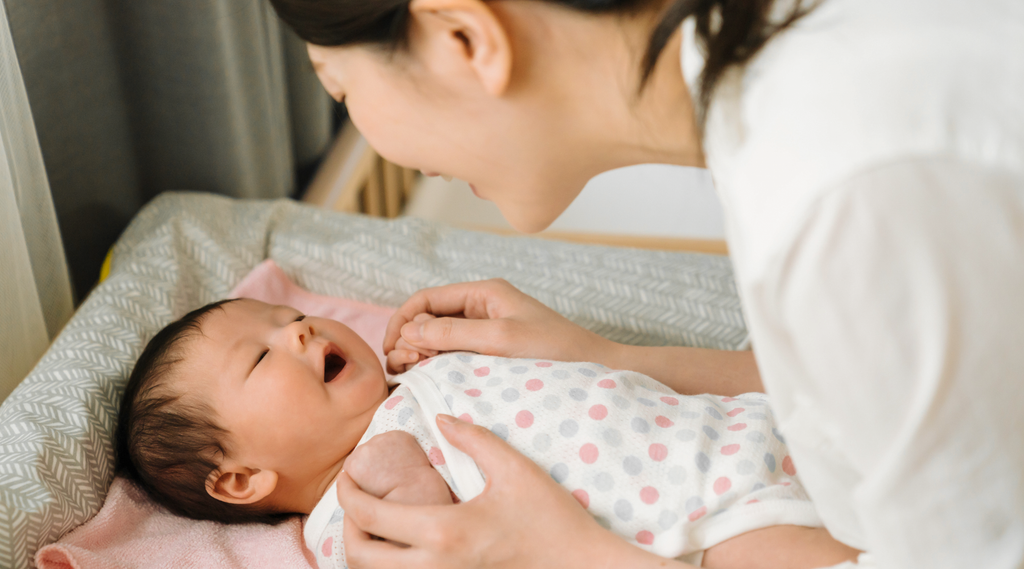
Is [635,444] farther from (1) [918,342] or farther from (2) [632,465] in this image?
(1) [918,342]

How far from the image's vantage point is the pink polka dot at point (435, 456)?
96cm

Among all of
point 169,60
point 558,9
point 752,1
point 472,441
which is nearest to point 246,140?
point 169,60

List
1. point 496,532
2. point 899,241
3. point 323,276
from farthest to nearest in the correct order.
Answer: point 323,276, point 496,532, point 899,241

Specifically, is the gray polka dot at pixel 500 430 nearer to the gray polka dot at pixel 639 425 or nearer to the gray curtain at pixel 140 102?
the gray polka dot at pixel 639 425

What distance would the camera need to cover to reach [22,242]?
3.55 feet

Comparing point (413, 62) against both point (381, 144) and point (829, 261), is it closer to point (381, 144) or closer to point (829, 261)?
point (381, 144)

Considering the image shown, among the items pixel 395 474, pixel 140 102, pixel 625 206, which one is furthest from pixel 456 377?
pixel 625 206

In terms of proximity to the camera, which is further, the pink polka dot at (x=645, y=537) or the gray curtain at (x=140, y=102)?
the gray curtain at (x=140, y=102)

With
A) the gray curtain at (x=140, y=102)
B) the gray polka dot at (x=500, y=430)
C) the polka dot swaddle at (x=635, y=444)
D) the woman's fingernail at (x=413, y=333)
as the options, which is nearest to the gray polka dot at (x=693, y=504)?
the polka dot swaddle at (x=635, y=444)

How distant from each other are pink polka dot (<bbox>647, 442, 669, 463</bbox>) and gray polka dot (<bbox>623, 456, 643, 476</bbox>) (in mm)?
18

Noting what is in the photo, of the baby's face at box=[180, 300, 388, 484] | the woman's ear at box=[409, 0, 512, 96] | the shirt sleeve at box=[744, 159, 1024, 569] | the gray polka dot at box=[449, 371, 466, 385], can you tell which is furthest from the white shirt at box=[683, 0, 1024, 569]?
the baby's face at box=[180, 300, 388, 484]

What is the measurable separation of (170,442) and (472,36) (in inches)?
27.2

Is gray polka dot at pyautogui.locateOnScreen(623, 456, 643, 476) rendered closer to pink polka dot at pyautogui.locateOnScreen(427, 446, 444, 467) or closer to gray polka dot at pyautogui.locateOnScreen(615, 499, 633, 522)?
gray polka dot at pyautogui.locateOnScreen(615, 499, 633, 522)

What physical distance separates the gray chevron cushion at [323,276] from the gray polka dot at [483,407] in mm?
422
